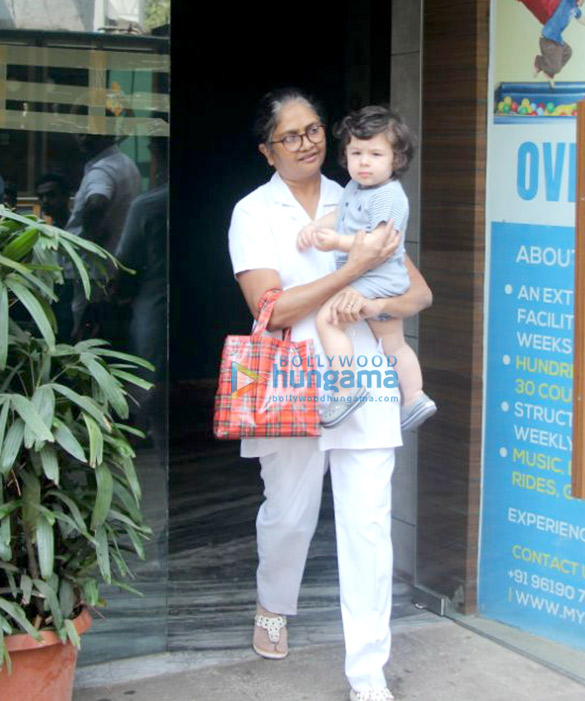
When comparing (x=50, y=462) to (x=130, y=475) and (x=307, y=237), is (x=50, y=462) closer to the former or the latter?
(x=130, y=475)

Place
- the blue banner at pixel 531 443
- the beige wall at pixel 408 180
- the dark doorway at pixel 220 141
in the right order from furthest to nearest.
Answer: the dark doorway at pixel 220 141 → the beige wall at pixel 408 180 → the blue banner at pixel 531 443

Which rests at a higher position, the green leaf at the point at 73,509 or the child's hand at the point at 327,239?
the child's hand at the point at 327,239

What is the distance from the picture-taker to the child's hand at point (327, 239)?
3.89 metres

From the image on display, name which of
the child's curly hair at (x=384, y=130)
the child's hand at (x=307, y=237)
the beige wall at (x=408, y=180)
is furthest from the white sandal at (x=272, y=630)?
the child's curly hair at (x=384, y=130)

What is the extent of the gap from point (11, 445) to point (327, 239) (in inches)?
46.8

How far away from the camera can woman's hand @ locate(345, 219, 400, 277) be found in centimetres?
382

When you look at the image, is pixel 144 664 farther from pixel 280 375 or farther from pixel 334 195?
pixel 334 195

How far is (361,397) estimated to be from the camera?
12.9 feet

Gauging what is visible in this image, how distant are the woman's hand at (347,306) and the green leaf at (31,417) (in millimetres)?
1012

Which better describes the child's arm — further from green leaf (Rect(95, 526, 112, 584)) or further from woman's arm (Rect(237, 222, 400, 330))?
green leaf (Rect(95, 526, 112, 584))

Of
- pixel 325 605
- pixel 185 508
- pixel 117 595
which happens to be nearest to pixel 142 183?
pixel 117 595

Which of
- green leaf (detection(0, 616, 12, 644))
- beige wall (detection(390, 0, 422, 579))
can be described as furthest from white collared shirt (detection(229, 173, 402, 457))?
green leaf (detection(0, 616, 12, 644))

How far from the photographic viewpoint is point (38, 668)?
142 inches

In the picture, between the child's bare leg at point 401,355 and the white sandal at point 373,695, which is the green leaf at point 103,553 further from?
the child's bare leg at point 401,355
